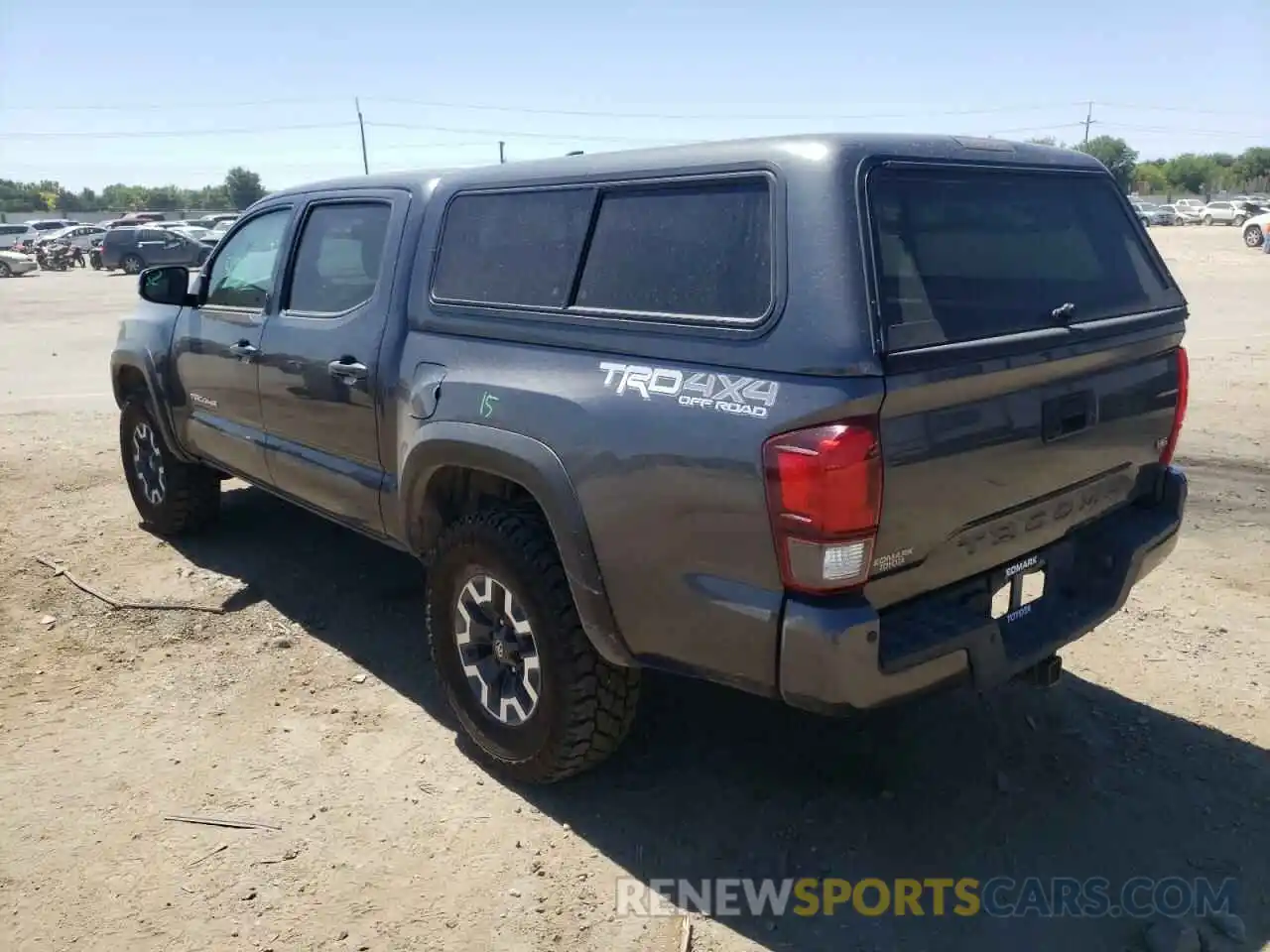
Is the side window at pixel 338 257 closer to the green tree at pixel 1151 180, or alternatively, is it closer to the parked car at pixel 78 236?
the parked car at pixel 78 236

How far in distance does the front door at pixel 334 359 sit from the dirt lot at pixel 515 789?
2.70 feet

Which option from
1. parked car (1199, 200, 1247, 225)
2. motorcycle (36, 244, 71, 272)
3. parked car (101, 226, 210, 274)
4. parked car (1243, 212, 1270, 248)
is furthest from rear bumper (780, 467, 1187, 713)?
parked car (1199, 200, 1247, 225)

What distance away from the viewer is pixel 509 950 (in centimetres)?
267

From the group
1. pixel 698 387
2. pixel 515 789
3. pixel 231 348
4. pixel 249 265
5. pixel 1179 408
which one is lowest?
pixel 515 789

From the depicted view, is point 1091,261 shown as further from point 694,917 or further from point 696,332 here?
point 694,917

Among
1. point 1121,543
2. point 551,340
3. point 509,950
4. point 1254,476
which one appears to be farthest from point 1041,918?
point 1254,476

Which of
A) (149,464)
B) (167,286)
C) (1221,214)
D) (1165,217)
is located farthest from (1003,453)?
(1165,217)

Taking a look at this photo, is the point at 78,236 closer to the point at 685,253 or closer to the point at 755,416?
the point at 685,253

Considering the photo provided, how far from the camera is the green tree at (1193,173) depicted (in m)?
111

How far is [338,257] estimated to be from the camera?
13.8ft

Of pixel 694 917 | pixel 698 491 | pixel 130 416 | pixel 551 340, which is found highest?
pixel 551 340

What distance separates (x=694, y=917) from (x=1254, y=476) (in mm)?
5447

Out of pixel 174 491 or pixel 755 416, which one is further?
pixel 174 491

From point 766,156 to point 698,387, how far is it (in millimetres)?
644
